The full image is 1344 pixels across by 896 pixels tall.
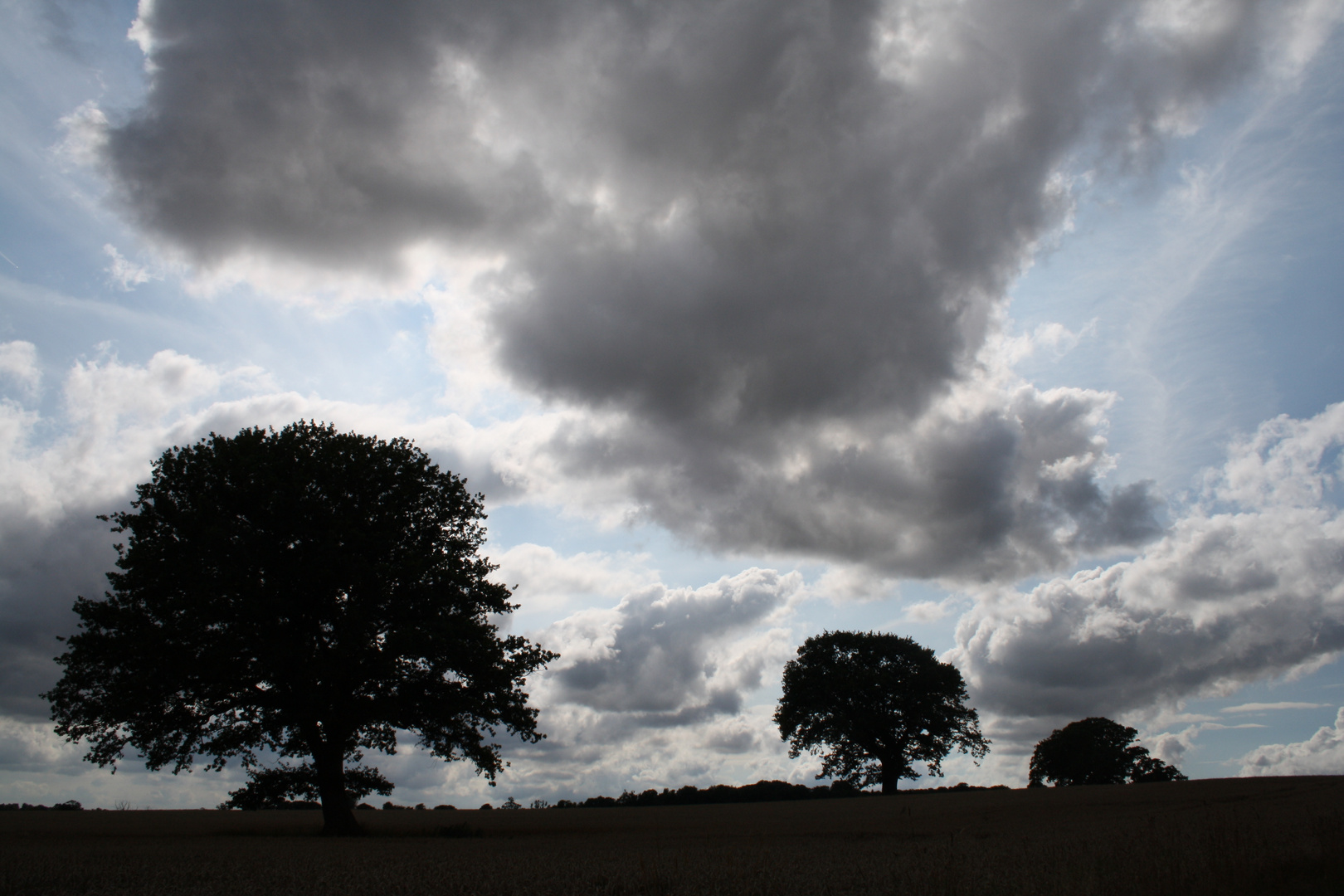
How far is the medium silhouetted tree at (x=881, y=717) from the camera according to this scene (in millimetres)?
61031

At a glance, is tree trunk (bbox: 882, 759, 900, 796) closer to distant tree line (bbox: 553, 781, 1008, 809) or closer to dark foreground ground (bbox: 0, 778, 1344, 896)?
distant tree line (bbox: 553, 781, 1008, 809)

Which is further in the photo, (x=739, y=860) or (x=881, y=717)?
(x=881, y=717)

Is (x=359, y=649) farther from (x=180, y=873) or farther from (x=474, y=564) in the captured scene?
(x=180, y=873)

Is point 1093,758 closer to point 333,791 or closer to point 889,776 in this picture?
point 889,776

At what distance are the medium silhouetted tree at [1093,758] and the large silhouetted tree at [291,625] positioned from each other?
86557 mm

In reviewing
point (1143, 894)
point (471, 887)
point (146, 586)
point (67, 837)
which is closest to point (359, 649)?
point (146, 586)

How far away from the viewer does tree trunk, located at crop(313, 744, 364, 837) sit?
25594 mm

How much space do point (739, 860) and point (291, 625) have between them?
60.6 ft

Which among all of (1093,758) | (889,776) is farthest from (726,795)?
(1093,758)

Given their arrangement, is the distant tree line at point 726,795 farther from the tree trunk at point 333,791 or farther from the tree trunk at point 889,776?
the tree trunk at point 333,791

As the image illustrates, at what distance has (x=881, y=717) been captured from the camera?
61.5 meters

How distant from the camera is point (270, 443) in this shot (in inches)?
1045

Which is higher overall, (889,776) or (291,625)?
(291,625)

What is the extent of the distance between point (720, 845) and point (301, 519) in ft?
54.8
